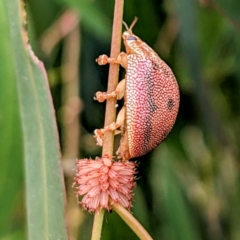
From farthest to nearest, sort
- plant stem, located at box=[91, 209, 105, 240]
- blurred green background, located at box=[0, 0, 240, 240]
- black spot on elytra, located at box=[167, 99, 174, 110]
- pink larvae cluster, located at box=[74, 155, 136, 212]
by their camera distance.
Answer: blurred green background, located at box=[0, 0, 240, 240], black spot on elytra, located at box=[167, 99, 174, 110], pink larvae cluster, located at box=[74, 155, 136, 212], plant stem, located at box=[91, 209, 105, 240]

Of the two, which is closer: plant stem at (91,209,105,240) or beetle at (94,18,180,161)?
plant stem at (91,209,105,240)

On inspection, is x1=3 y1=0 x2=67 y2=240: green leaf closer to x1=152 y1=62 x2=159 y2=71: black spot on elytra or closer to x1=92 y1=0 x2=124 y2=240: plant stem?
x1=92 y1=0 x2=124 y2=240: plant stem

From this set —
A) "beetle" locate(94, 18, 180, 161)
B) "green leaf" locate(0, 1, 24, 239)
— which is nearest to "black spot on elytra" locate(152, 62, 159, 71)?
"beetle" locate(94, 18, 180, 161)

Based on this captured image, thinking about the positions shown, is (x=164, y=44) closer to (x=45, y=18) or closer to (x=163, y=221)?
(x=45, y=18)

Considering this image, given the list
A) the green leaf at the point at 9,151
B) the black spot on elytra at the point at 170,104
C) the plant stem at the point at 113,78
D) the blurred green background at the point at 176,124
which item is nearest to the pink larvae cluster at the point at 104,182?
the plant stem at the point at 113,78

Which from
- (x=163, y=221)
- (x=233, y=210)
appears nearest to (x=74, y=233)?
(x=163, y=221)

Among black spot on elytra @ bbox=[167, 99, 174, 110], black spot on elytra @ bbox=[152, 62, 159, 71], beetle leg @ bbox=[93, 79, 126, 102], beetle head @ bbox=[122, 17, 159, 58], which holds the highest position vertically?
beetle head @ bbox=[122, 17, 159, 58]
